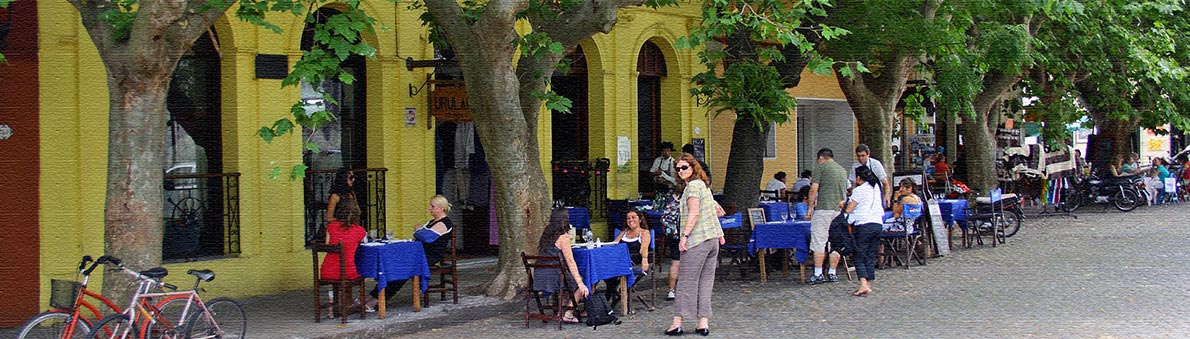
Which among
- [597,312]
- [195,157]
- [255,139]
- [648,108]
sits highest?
[648,108]

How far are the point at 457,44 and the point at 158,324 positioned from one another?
4426 mm

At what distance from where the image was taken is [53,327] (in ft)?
26.8

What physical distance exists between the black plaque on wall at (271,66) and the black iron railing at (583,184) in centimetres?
482

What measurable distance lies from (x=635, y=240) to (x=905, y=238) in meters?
4.70

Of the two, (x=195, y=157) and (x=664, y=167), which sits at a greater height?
(x=195, y=157)

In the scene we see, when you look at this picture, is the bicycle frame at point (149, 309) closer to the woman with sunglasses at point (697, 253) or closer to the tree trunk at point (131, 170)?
the tree trunk at point (131, 170)

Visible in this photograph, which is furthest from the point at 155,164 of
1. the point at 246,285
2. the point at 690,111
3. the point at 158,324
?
the point at 690,111

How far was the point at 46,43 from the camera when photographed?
443 inches

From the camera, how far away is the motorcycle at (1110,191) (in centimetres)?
2620

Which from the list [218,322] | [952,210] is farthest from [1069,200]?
[218,322]

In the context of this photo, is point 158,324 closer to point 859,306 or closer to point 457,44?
point 457,44

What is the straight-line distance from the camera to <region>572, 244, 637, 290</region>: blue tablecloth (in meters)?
10.7

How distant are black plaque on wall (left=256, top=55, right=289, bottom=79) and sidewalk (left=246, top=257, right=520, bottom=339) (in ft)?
8.12

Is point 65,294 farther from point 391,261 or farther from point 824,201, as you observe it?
point 824,201
